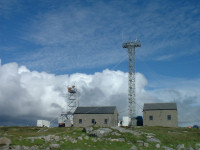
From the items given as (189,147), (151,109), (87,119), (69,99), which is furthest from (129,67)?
(189,147)

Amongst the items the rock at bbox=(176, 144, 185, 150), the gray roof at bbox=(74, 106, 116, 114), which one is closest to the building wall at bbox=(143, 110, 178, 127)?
the gray roof at bbox=(74, 106, 116, 114)

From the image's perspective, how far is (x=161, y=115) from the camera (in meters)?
72.1

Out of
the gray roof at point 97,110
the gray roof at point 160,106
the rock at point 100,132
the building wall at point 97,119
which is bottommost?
the rock at point 100,132

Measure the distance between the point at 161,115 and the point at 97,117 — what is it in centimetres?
1849

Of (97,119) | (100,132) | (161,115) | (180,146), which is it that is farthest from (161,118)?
(180,146)

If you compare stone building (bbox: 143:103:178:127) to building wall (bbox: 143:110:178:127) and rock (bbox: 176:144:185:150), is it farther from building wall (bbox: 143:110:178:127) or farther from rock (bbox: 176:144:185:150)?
rock (bbox: 176:144:185:150)

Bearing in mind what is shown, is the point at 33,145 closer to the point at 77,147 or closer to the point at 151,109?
the point at 77,147

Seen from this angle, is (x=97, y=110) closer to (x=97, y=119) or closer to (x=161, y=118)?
(x=97, y=119)

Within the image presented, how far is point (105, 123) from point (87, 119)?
567cm

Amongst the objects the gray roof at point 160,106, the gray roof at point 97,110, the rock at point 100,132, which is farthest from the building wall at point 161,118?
the rock at point 100,132

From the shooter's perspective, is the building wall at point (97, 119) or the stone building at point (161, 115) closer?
the stone building at point (161, 115)

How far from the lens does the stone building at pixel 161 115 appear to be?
71.1 m

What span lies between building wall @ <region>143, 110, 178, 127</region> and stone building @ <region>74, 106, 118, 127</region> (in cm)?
969

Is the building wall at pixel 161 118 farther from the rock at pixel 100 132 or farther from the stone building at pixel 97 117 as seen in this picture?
the rock at pixel 100 132
